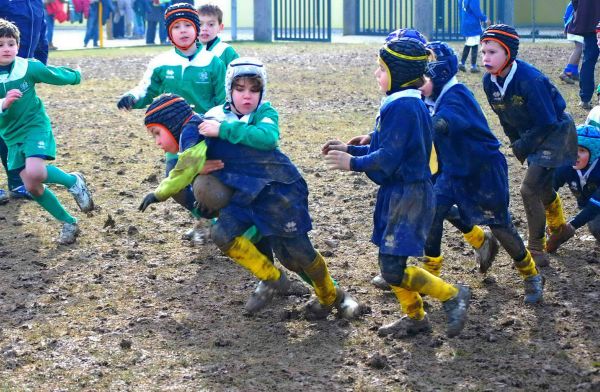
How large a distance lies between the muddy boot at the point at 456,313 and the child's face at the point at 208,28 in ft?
10.7

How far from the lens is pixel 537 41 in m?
25.7

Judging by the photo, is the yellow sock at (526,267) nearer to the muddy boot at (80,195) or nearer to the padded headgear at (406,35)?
the padded headgear at (406,35)

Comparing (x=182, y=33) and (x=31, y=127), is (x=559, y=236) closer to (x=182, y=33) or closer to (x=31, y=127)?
(x=182, y=33)

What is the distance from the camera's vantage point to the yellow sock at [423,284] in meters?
5.65

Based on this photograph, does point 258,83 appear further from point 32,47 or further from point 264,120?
point 32,47

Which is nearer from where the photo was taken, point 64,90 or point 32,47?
point 32,47

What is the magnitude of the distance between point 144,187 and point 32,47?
175cm

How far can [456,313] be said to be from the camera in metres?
5.78

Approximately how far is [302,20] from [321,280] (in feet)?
82.0

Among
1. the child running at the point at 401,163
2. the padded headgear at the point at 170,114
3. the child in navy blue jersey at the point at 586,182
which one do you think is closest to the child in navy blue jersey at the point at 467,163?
the child running at the point at 401,163

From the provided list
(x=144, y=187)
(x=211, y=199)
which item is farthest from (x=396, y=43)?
(x=144, y=187)

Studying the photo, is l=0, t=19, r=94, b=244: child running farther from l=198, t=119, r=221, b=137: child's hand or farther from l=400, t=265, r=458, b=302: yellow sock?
l=400, t=265, r=458, b=302: yellow sock

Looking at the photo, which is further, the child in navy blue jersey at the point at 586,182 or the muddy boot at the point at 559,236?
the muddy boot at the point at 559,236

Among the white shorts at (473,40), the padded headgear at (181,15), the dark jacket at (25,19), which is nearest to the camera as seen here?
the padded headgear at (181,15)
